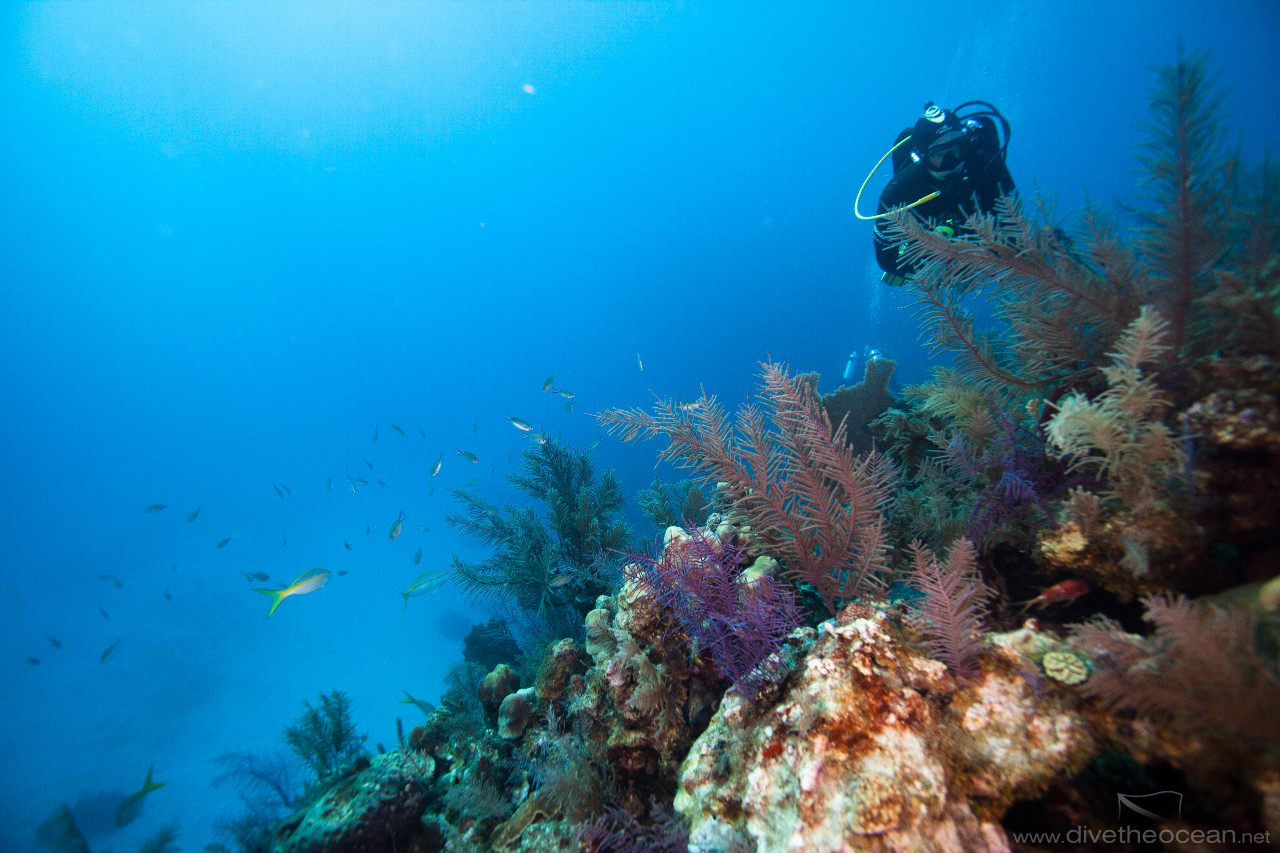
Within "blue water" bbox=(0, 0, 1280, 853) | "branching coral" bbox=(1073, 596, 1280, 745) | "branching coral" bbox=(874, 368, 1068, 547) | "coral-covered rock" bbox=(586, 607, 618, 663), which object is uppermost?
"blue water" bbox=(0, 0, 1280, 853)

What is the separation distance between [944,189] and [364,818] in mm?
8290

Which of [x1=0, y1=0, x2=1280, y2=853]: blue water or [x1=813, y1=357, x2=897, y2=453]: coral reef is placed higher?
[x1=0, y1=0, x2=1280, y2=853]: blue water

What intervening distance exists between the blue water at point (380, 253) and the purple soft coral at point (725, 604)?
2650 centimetres

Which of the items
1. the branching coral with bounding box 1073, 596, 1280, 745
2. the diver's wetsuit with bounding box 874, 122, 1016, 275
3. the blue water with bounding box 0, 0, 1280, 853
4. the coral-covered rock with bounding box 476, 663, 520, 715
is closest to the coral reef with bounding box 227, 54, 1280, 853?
the branching coral with bounding box 1073, 596, 1280, 745

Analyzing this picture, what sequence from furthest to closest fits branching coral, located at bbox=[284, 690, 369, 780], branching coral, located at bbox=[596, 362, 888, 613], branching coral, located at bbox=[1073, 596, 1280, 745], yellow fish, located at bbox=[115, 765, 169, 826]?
Answer: branching coral, located at bbox=[284, 690, 369, 780]
yellow fish, located at bbox=[115, 765, 169, 826]
branching coral, located at bbox=[596, 362, 888, 613]
branching coral, located at bbox=[1073, 596, 1280, 745]

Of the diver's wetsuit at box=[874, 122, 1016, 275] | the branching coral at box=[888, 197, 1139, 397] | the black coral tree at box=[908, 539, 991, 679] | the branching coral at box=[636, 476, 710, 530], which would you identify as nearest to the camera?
the black coral tree at box=[908, 539, 991, 679]

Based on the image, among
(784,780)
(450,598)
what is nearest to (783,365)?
(784,780)

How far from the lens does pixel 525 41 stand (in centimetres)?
4653

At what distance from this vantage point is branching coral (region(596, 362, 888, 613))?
2377mm

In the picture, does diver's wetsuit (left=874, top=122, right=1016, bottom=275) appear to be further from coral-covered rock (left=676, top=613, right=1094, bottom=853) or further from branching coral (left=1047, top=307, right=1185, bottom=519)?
coral-covered rock (left=676, top=613, right=1094, bottom=853)

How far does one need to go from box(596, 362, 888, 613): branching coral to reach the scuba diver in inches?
136

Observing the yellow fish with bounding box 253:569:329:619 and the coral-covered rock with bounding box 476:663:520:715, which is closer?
the coral-covered rock with bounding box 476:663:520:715

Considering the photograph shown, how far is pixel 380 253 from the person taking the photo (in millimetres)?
62688

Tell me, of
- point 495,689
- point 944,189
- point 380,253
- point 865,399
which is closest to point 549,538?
point 495,689
